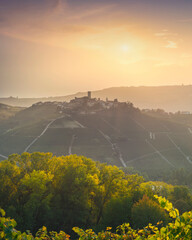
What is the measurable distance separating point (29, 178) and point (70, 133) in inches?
5063

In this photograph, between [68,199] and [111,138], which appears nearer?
[68,199]

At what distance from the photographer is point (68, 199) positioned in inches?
1304

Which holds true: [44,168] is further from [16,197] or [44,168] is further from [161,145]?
[161,145]

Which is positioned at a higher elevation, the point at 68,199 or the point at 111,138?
the point at 68,199

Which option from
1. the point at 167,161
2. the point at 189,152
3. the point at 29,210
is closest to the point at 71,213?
the point at 29,210

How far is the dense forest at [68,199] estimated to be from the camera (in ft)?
100

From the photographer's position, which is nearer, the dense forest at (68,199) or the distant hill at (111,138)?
the dense forest at (68,199)

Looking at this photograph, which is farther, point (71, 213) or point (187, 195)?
point (187, 195)

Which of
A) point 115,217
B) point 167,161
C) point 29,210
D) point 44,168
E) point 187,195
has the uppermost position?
point 44,168

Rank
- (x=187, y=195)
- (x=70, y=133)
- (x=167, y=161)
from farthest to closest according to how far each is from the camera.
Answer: (x=70, y=133)
(x=167, y=161)
(x=187, y=195)

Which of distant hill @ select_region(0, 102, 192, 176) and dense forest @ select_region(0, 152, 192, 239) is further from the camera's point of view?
distant hill @ select_region(0, 102, 192, 176)

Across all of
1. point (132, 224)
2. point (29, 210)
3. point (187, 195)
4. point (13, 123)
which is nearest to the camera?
point (29, 210)

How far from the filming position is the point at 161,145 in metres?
150

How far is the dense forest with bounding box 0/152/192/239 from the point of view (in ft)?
100
